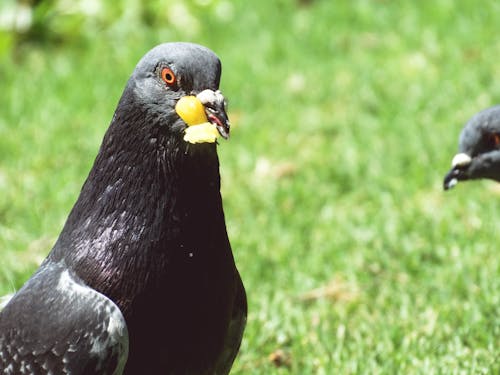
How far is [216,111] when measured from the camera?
2789 millimetres

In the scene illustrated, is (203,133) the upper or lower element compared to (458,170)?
upper

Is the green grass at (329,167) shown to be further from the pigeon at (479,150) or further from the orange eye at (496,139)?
the orange eye at (496,139)

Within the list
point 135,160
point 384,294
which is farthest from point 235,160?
point 135,160

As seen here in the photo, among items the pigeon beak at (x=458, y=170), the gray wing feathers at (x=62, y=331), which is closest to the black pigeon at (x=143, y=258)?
the gray wing feathers at (x=62, y=331)

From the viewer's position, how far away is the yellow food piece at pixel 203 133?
278 cm

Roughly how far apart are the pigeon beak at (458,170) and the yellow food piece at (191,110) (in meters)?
1.82

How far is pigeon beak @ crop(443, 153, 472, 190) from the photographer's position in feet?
14.0

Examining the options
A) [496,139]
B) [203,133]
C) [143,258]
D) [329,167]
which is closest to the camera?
[203,133]

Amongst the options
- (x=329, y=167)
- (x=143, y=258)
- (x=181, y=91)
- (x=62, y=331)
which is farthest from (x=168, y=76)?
(x=329, y=167)

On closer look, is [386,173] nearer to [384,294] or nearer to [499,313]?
[384,294]

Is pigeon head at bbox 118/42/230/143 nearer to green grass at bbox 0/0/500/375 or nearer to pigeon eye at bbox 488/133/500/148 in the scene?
green grass at bbox 0/0/500/375

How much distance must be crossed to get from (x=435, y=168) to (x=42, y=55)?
12.4 feet

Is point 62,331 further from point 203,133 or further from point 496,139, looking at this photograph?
point 496,139

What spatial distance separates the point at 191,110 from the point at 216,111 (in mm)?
76
